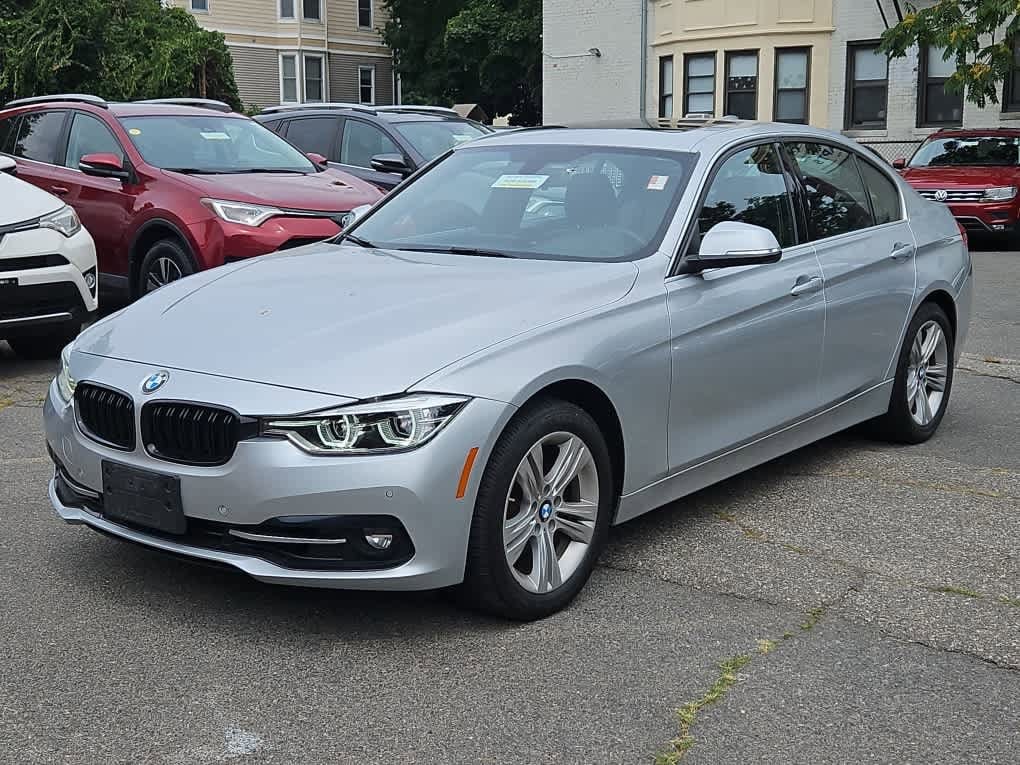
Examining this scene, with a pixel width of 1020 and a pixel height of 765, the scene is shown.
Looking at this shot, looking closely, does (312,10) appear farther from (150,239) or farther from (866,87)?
(150,239)

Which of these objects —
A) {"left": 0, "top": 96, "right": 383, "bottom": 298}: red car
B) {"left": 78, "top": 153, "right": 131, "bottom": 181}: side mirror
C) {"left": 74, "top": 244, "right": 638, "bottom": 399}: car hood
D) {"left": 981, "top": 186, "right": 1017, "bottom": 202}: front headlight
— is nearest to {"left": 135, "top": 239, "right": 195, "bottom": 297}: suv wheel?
{"left": 0, "top": 96, "right": 383, "bottom": 298}: red car

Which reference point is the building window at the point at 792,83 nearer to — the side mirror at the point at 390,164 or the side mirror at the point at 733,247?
the side mirror at the point at 390,164

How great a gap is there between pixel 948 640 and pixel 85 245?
20.9 ft

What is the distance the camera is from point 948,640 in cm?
426

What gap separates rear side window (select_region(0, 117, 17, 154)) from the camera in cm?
1168

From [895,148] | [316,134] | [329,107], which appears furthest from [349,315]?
[895,148]

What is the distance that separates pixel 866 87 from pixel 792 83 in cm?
163

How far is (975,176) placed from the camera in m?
18.7

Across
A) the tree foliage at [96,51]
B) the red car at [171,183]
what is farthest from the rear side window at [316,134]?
the tree foliage at [96,51]

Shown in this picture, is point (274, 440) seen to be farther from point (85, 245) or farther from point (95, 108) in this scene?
point (95, 108)

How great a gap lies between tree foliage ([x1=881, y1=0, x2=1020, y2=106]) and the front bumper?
1934 centimetres

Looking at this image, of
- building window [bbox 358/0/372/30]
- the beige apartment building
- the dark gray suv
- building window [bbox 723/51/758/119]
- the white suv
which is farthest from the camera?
building window [bbox 358/0/372/30]

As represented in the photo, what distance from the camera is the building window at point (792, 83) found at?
98.9 feet

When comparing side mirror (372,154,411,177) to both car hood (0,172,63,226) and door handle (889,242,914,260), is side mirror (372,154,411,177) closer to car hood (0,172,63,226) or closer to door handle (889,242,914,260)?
car hood (0,172,63,226)
